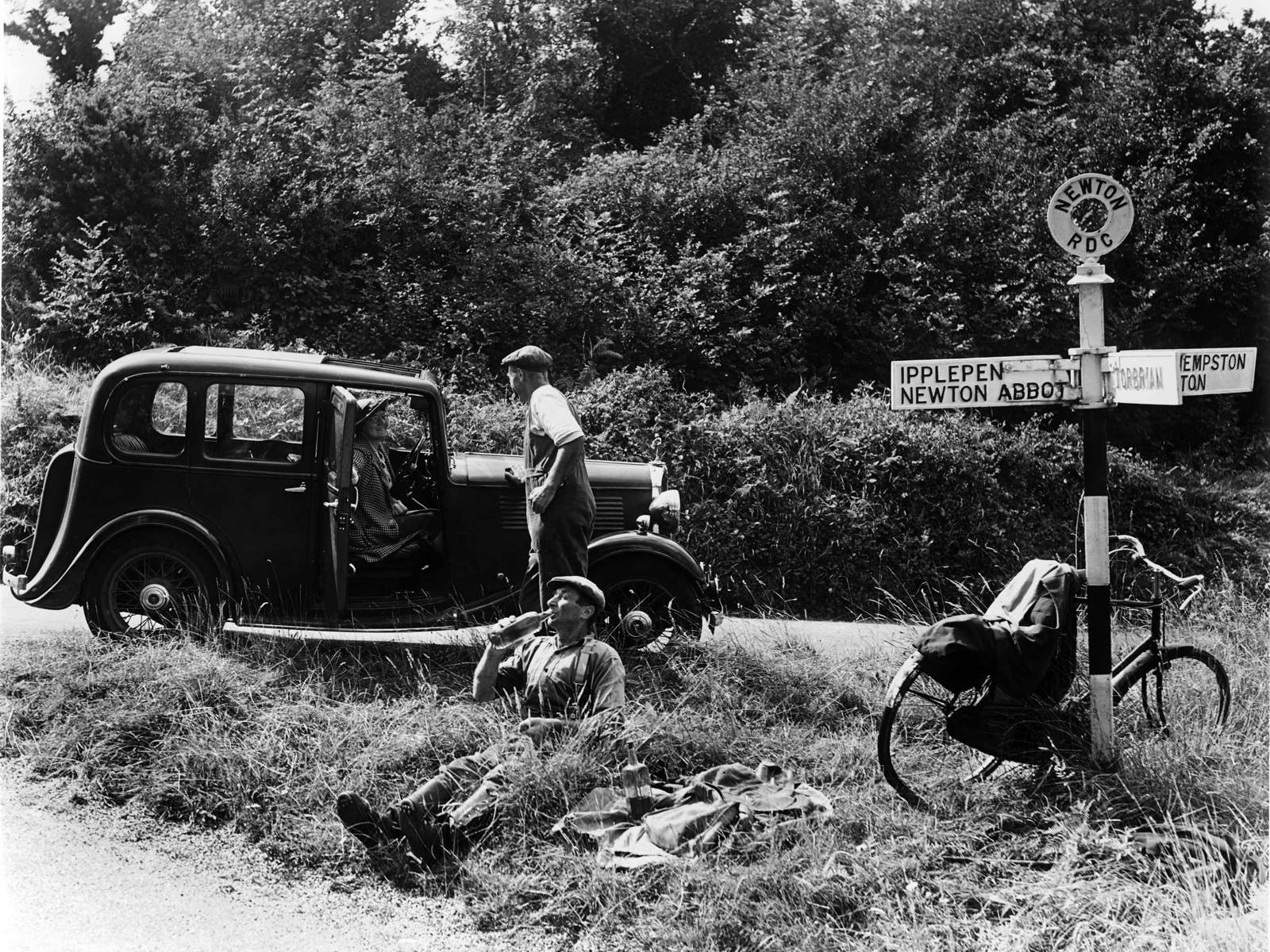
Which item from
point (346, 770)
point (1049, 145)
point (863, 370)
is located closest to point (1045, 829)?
point (346, 770)

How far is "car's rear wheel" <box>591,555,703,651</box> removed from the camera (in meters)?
7.45

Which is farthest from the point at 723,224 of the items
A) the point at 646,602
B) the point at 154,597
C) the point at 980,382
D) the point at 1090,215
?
the point at 980,382

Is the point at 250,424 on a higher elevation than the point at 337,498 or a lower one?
higher

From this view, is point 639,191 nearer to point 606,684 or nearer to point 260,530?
point 260,530

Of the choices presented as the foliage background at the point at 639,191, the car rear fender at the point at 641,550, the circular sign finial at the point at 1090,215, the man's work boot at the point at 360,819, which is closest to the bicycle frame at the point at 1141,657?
the circular sign finial at the point at 1090,215

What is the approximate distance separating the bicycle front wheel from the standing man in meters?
3.02

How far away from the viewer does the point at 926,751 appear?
5957mm

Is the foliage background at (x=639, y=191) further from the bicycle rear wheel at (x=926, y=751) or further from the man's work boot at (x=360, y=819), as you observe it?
the man's work boot at (x=360, y=819)

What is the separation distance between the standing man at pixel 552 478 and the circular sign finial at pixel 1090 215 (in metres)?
2.74

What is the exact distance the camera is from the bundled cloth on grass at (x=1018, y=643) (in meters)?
5.36

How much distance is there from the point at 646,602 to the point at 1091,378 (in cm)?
309

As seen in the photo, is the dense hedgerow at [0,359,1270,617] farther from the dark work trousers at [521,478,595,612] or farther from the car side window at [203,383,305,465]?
the dark work trousers at [521,478,595,612]

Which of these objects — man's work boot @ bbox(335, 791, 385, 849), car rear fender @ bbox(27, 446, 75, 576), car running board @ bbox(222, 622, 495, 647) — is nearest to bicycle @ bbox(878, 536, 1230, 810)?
man's work boot @ bbox(335, 791, 385, 849)

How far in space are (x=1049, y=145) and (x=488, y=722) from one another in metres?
14.1
